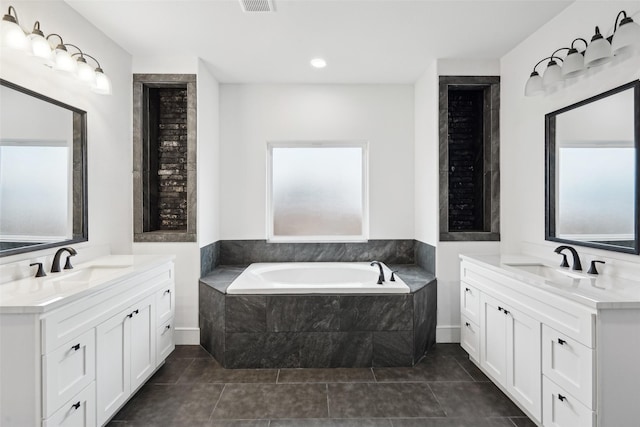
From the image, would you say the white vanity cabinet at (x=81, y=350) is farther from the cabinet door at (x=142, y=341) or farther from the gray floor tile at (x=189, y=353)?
the gray floor tile at (x=189, y=353)

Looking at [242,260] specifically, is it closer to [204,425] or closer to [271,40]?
[204,425]

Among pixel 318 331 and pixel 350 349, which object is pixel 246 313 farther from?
pixel 350 349

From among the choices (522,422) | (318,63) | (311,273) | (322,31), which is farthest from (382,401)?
(318,63)

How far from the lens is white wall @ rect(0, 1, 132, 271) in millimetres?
2006

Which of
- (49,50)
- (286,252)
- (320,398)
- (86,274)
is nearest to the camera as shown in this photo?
(49,50)

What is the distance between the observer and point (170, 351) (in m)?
2.84

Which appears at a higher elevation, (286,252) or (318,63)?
(318,63)

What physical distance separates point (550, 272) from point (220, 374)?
2469 millimetres

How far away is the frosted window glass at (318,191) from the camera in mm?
3834

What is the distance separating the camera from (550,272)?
7.71 feet

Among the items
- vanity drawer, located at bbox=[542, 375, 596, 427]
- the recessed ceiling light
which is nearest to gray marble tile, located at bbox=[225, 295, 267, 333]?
vanity drawer, located at bbox=[542, 375, 596, 427]

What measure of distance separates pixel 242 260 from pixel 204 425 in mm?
1837

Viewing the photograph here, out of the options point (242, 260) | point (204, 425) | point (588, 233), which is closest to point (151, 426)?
point (204, 425)

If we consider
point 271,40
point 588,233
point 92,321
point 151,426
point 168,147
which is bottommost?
point 151,426
